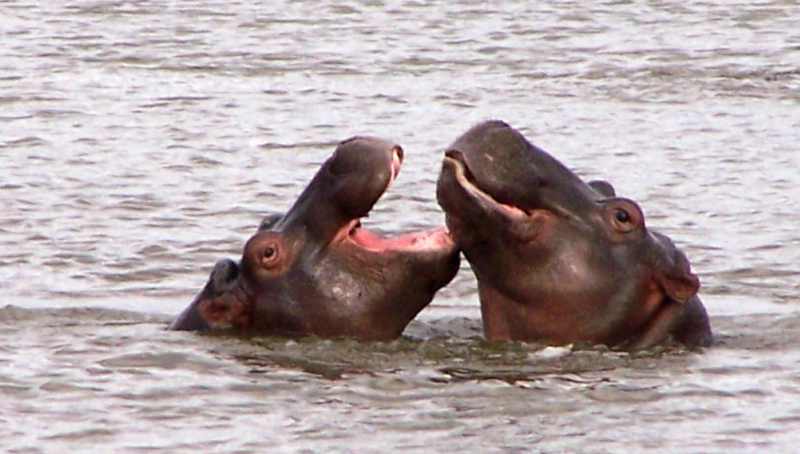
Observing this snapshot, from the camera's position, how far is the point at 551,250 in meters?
9.66

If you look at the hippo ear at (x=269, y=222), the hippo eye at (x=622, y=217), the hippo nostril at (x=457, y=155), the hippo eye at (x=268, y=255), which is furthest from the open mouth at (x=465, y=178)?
the hippo ear at (x=269, y=222)

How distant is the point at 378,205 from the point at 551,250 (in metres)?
4.50

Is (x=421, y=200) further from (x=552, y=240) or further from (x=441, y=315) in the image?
(x=552, y=240)

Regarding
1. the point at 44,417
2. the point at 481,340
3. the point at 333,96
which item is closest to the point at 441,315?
the point at 481,340

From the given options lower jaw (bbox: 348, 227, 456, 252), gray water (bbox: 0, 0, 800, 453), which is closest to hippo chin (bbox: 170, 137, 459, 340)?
lower jaw (bbox: 348, 227, 456, 252)

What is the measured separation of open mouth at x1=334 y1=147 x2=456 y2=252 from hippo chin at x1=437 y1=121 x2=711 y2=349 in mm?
190

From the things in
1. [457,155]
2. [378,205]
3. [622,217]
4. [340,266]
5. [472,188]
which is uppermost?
[457,155]

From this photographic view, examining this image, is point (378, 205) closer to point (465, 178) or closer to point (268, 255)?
point (268, 255)

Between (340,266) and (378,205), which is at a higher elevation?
(340,266)

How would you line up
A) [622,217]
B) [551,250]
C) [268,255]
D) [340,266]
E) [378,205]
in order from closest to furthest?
[551,250]
[622,217]
[340,266]
[268,255]
[378,205]

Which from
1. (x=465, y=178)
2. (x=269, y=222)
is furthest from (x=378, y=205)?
(x=465, y=178)

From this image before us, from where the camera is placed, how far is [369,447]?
8.66m

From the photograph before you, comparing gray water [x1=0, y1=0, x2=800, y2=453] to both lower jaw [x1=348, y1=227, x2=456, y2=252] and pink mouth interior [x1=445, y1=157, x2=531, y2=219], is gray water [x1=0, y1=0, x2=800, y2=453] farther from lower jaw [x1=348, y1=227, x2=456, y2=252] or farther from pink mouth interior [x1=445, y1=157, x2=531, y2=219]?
pink mouth interior [x1=445, y1=157, x2=531, y2=219]

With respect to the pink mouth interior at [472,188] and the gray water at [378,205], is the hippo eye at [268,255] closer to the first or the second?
the gray water at [378,205]
